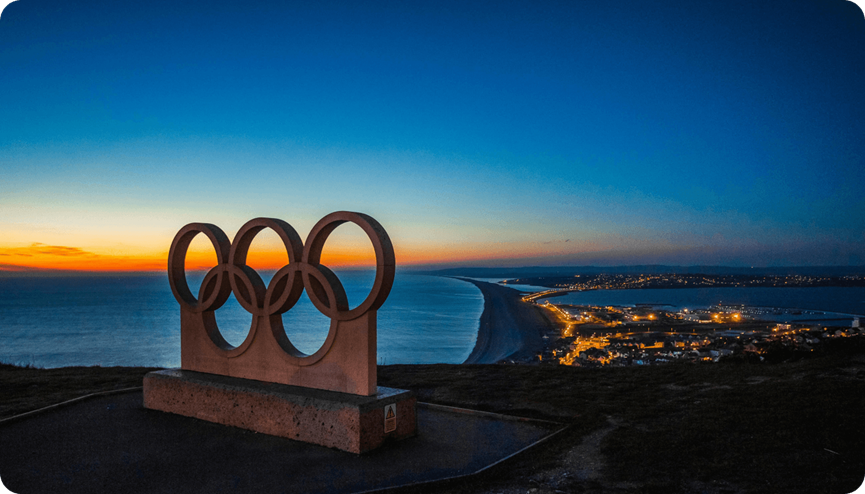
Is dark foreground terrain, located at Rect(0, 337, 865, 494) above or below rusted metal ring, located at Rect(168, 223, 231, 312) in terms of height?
below

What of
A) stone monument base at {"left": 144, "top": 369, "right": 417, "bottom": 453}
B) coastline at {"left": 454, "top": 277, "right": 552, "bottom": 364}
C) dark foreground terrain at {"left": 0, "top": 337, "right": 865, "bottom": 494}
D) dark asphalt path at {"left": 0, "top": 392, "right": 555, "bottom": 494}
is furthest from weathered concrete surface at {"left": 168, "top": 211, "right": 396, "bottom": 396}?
coastline at {"left": 454, "top": 277, "right": 552, "bottom": 364}

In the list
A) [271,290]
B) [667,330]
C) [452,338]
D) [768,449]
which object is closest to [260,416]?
[271,290]

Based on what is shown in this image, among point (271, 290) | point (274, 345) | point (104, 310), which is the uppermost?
point (271, 290)

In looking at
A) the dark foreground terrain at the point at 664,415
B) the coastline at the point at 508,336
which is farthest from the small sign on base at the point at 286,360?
the coastline at the point at 508,336

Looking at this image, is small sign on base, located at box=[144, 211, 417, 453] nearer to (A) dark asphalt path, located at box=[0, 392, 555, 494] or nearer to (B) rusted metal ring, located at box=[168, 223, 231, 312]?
(B) rusted metal ring, located at box=[168, 223, 231, 312]

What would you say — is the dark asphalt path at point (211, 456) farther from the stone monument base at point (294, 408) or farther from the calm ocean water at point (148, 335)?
the calm ocean water at point (148, 335)

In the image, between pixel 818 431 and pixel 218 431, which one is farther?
pixel 218 431

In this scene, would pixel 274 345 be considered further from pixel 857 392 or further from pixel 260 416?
pixel 857 392

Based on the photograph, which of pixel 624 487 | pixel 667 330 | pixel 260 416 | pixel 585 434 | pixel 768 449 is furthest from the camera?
pixel 667 330
